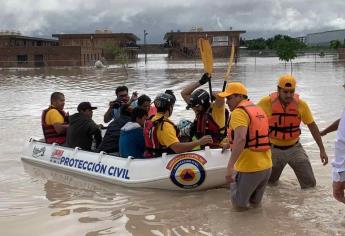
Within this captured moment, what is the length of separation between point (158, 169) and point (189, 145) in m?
0.73

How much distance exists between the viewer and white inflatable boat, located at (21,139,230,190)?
682 cm

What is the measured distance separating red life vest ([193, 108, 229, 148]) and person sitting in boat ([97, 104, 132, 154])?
1.36m

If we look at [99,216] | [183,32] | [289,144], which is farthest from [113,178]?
[183,32]

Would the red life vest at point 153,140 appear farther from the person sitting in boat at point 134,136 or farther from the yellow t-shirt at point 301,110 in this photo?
the yellow t-shirt at point 301,110

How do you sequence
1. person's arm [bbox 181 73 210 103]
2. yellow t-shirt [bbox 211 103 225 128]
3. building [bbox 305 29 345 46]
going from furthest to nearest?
1. building [bbox 305 29 345 46]
2. person's arm [bbox 181 73 210 103]
3. yellow t-shirt [bbox 211 103 225 128]

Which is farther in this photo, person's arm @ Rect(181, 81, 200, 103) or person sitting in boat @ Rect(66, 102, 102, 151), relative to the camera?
person sitting in boat @ Rect(66, 102, 102, 151)

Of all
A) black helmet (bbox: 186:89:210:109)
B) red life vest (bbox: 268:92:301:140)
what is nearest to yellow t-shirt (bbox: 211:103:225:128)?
black helmet (bbox: 186:89:210:109)

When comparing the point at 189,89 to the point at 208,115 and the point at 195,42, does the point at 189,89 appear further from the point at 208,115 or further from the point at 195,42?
the point at 195,42

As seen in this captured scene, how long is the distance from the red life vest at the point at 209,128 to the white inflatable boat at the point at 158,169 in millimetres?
388

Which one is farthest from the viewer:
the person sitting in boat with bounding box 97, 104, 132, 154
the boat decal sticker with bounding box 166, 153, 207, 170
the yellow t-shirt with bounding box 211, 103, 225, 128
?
the person sitting in boat with bounding box 97, 104, 132, 154

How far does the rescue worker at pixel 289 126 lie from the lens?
259 inches

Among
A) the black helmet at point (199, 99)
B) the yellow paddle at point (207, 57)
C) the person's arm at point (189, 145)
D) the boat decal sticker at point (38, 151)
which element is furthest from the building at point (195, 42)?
the person's arm at point (189, 145)

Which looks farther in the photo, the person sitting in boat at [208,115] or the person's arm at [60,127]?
the person's arm at [60,127]

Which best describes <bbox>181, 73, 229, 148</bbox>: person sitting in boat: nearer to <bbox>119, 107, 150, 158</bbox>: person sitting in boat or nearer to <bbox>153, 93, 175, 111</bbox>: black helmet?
<bbox>153, 93, 175, 111</bbox>: black helmet
